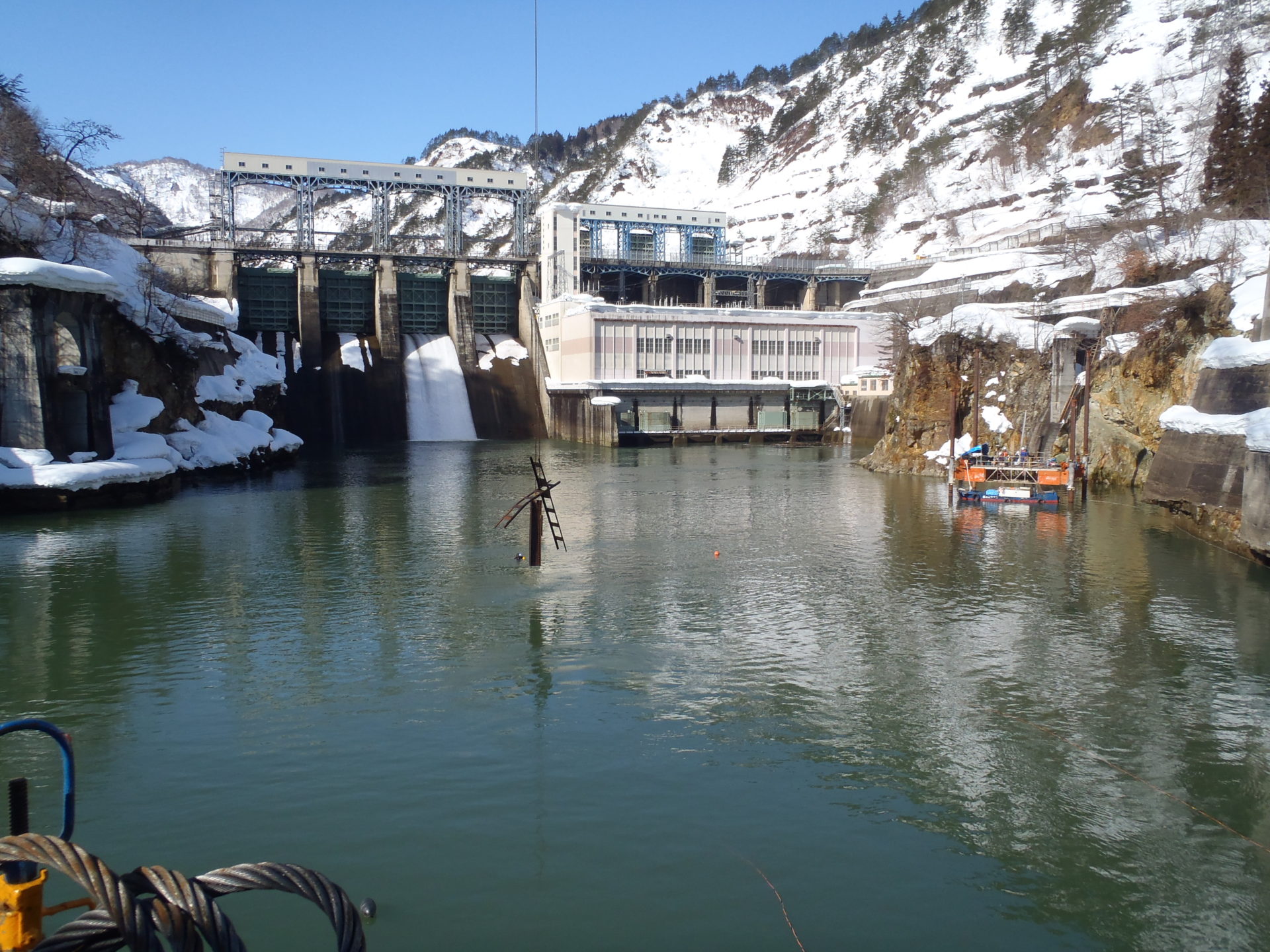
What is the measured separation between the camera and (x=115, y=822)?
354 inches

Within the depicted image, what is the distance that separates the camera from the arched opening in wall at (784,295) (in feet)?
262

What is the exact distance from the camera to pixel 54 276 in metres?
28.6

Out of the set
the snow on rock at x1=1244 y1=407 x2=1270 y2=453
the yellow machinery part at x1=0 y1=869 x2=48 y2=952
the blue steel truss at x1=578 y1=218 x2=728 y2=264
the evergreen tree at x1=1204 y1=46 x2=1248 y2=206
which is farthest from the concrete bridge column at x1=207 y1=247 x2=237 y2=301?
the yellow machinery part at x1=0 y1=869 x2=48 y2=952

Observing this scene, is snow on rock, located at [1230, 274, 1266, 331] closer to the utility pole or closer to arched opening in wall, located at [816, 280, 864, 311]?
the utility pole

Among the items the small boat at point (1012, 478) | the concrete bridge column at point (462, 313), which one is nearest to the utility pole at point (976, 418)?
the small boat at point (1012, 478)

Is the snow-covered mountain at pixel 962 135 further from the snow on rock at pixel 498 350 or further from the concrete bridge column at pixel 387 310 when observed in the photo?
the concrete bridge column at pixel 387 310

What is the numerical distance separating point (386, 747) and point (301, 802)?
144 cm

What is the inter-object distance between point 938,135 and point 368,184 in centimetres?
6857

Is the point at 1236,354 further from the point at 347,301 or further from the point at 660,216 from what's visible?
the point at 660,216

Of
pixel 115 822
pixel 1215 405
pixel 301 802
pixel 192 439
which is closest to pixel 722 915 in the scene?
pixel 301 802

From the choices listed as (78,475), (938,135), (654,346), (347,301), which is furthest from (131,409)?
(938,135)

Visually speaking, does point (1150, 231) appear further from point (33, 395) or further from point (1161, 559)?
point (33, 395)

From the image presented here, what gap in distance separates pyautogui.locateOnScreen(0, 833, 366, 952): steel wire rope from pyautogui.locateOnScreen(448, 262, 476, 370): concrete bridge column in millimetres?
61217

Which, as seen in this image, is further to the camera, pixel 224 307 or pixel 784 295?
pixel 784 295
